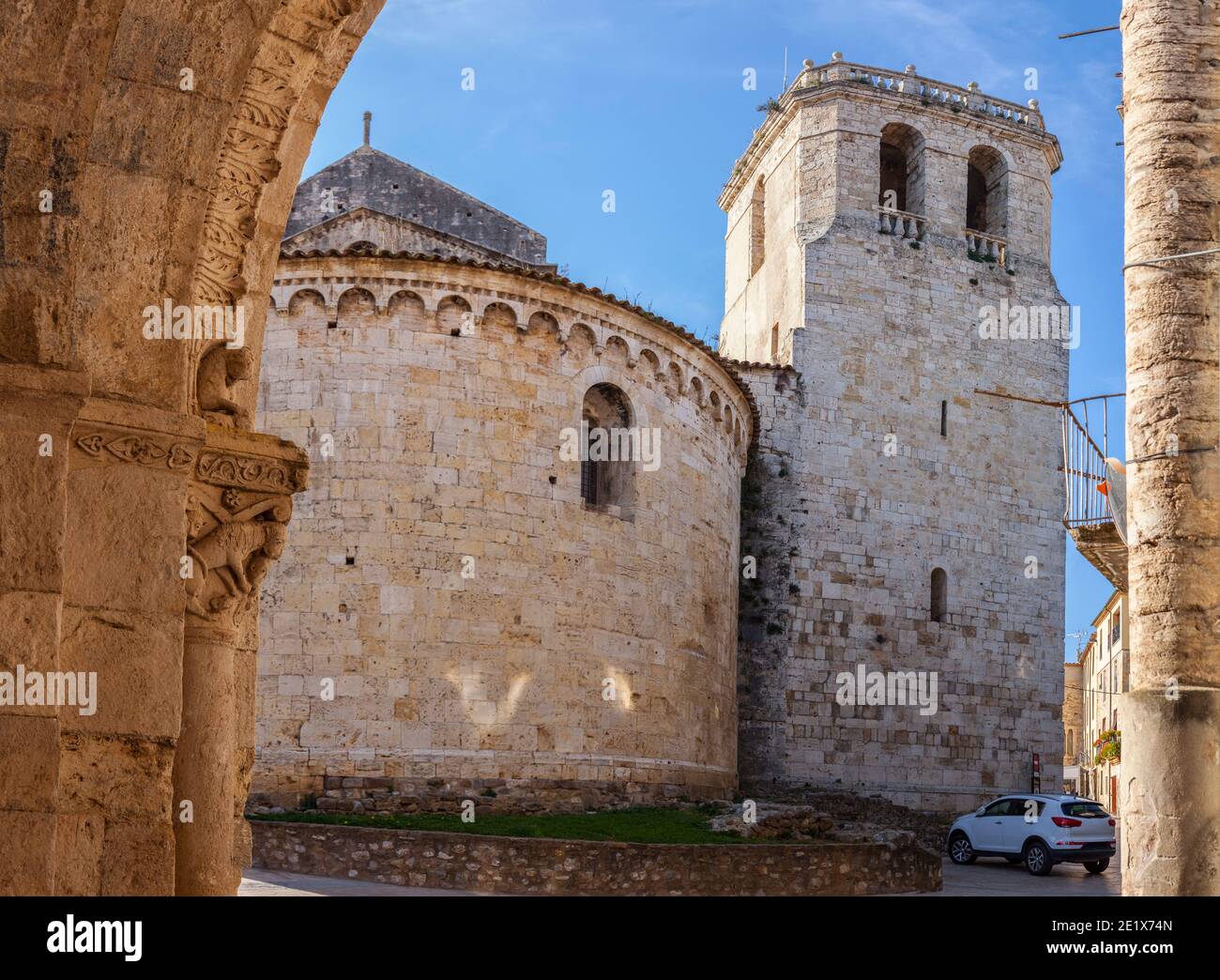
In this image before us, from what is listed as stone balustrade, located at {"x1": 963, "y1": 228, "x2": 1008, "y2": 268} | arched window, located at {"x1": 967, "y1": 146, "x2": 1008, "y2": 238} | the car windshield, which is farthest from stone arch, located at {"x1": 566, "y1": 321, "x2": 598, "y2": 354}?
arched window, located at {"x1": 967, "y1": 146, "x2": 1008, "y2": 238}

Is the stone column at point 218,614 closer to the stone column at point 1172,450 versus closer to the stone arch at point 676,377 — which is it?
the stone column at point 1172,450

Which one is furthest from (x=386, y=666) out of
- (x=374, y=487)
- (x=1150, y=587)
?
(x=1150, y=587)

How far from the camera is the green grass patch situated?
15.2m

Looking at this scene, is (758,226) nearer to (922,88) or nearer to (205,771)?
(922,88)

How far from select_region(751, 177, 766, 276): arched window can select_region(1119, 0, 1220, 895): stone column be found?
20.7 metres

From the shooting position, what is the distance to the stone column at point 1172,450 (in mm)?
7617

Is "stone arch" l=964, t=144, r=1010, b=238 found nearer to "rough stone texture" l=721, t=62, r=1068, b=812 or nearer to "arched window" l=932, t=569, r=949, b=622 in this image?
"rough stone texture" l=721, t=62, r=1068, b=812

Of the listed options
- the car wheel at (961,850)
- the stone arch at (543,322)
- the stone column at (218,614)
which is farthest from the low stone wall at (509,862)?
the stone column at (218,614)

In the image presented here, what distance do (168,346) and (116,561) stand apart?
773 mm

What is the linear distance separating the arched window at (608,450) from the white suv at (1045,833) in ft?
23.9

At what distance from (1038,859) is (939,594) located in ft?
23.6

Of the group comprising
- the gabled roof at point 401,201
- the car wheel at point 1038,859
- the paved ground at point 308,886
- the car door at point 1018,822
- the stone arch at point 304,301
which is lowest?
the car wheel at point 1038,859

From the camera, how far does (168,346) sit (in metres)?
4.88

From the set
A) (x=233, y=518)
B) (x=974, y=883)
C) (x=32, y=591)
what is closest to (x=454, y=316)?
(x=974, y=883)
